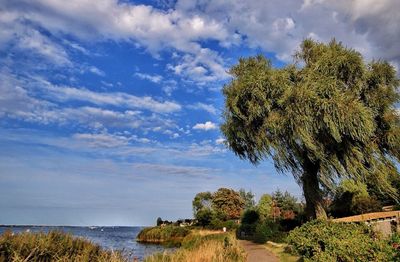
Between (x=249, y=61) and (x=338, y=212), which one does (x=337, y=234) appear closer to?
(x=249, y=61)

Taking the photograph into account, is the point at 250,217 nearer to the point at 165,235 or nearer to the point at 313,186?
the point at 165,235

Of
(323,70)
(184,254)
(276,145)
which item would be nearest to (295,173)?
(276,145)

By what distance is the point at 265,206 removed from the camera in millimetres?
56625

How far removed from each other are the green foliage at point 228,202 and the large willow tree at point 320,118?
60.2m

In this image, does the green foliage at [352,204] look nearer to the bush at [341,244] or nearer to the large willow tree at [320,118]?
the large willow tree at [320,118]

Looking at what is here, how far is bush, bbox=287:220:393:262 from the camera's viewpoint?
1000cm

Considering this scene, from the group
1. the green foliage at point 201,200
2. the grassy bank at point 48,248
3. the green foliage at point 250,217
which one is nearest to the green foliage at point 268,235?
the green foliage at point 250,217

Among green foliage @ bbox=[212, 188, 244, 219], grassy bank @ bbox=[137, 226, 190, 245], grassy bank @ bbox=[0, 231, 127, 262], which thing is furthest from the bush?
green foliage @ bbox=[212, 188, 244, 219]

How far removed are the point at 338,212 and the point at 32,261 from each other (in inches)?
1244

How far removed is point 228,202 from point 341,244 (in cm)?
7641

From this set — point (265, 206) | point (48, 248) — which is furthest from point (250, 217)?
point (48, 248)

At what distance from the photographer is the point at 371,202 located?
35.4 metres

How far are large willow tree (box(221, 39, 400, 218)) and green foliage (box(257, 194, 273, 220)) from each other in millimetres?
28719

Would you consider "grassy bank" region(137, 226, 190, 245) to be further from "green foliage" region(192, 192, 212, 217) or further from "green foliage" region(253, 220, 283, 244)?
"green foliage" region(192, 192, 212, 217)
